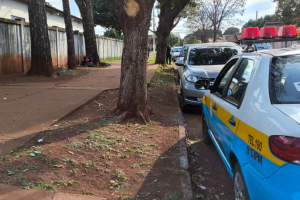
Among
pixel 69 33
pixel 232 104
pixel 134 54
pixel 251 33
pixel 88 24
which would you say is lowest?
pixel 232 104

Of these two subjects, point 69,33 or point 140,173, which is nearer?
point 140,173

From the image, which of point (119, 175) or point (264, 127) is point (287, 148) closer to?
point (264, 127)

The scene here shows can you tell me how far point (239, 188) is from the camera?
288 centimetres

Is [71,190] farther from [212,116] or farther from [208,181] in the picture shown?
[212,116]

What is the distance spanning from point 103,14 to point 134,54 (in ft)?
120

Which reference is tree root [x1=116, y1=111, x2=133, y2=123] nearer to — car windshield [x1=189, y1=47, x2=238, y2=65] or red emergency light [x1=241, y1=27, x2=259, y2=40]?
car windshield [x1=189, y1=47, x2=238, y2=65]

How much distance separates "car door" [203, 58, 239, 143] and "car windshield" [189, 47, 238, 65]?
3.88m

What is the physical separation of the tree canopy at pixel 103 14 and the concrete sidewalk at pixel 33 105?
103 feet

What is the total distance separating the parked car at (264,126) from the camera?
206cm

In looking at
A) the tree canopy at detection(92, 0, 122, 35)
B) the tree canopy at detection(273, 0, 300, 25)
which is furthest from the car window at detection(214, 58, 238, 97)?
the tree canopy at detection(92, 0, 122, 35)

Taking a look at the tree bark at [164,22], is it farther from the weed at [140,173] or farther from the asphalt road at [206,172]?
the weed at [140,173]

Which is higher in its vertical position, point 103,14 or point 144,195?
point 103,14

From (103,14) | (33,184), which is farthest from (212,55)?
(103,14)

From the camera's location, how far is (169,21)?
20.5 metres
